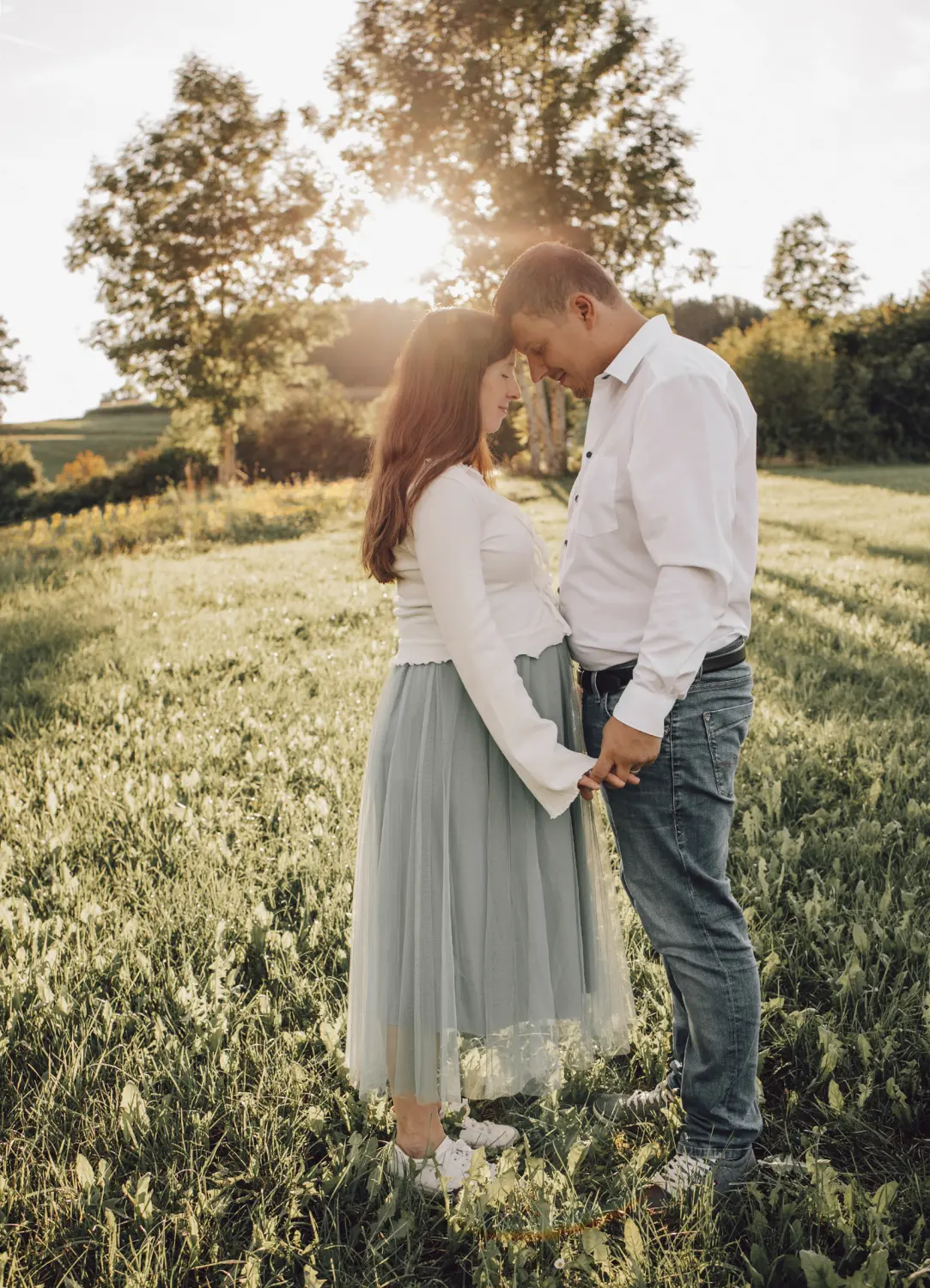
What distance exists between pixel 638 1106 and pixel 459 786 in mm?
1156

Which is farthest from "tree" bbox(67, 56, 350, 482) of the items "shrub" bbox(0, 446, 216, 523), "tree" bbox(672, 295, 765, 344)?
"tree" bbox(672, 295, 765, 344)

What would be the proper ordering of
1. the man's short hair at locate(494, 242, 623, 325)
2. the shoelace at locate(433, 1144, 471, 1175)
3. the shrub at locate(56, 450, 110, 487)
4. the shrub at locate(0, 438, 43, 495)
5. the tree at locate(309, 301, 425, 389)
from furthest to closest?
the tree at locate(309, 301, 425, 389), the shrub at locate(0, 438, 43, 495), the shrub at locate(56, 450, 110, 487), the shoelace at locate(433, 1144, 471, 1175), the man's short hair at locate(494, 242, 623, 325)

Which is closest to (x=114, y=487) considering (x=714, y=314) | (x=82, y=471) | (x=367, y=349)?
(x=82, y=471)

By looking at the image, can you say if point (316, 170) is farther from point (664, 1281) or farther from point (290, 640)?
point (664, 1281)

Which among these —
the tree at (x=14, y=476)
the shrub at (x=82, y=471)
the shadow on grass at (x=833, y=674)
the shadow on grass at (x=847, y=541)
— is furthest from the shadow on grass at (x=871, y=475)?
the tree at (x=14, y=476)

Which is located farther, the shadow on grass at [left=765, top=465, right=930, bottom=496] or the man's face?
the shadow on grass at [left=765, top=465, right=930, bottom=496]

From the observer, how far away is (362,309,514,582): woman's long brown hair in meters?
2.27

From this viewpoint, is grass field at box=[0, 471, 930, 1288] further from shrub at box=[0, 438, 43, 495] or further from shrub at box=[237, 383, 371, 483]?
shrub at box=[0, 438, 43, 495]

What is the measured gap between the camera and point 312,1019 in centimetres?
301

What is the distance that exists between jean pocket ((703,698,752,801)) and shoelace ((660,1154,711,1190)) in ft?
3.15

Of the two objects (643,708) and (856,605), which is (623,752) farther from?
(856,605)

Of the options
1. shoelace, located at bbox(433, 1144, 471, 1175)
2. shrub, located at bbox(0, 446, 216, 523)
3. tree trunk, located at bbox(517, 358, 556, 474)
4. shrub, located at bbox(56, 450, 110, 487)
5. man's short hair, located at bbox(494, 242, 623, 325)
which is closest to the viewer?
man's short hair, located at bbox(494, 242, 623, 325)

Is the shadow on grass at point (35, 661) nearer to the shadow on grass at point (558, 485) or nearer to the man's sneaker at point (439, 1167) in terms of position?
the man's sneaker at point (439, 1167)

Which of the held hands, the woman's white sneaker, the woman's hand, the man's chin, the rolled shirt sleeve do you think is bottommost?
the woman's white sneaker
